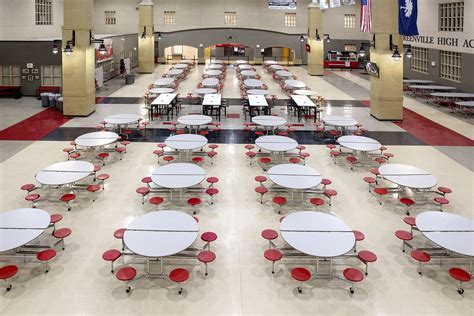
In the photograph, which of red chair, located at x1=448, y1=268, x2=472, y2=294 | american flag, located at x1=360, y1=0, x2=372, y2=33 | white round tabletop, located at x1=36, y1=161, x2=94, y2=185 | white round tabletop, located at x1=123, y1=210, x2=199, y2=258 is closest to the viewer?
red chair, located at x1=448, y1=268, x2=472, y2=294

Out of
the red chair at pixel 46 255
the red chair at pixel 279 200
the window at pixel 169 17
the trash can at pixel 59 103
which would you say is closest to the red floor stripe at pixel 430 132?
the red chair at pixel 279 200

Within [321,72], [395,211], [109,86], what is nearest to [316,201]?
[395,211]

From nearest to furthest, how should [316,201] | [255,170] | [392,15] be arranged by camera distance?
1. [316,201]
2. [255,170]
3. [392,15]

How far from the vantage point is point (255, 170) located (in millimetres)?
13375

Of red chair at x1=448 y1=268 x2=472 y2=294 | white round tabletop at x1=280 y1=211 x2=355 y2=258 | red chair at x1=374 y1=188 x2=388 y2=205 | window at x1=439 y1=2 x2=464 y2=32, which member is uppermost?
window at x1=439 y1=2 x2=464 y2=32

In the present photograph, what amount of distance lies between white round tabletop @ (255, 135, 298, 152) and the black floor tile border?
8.22ft

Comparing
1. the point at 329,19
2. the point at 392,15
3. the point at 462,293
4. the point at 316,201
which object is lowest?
the point at 462,293

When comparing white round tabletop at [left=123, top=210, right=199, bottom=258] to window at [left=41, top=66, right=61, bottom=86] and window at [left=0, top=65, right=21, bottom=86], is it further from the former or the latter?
window at [left=0, top=65, right=21, bottom=86]

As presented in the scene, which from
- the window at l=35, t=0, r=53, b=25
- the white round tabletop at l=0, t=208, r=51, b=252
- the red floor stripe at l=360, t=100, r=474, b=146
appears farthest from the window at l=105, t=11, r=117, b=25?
the white round tabletop at l=0, t=208, r=51, b=252

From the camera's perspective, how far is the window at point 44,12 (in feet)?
101

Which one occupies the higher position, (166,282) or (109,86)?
(109,86)

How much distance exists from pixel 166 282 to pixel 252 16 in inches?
1717

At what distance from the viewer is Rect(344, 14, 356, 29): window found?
47.3 meters

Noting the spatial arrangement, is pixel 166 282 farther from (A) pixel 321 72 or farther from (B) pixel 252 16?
(B) pixel 252 16
